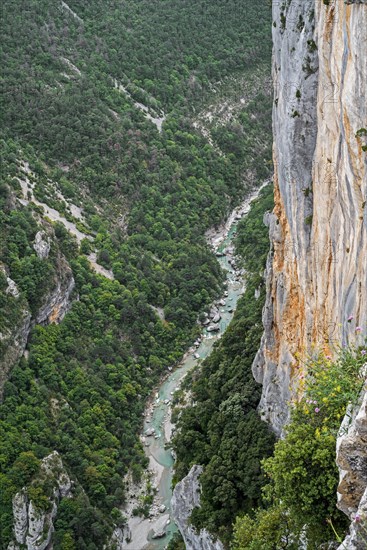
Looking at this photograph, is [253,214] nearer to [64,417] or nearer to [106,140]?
[106,140]

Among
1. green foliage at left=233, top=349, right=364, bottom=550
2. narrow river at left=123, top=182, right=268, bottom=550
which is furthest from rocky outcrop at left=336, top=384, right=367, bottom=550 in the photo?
narrow river at left=123, top=182, right=268, bottom=550

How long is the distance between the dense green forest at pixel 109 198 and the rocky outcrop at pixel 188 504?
1090 centimetres

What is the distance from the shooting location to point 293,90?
1125 inches

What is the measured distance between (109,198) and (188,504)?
52346 mm

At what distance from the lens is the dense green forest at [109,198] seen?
62406 millimetres

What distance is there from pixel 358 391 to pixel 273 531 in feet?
45.4

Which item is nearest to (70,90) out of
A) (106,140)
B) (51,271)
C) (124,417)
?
(106,140)

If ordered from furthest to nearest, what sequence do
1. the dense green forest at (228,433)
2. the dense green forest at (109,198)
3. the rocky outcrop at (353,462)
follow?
the dense green forest at (109,198), the dense green forest at (228,433), the rocky outcrop at (353,462)

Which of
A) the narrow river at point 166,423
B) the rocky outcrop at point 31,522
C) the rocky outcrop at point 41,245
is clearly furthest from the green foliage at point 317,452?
the rocky outcrop at point 41,245

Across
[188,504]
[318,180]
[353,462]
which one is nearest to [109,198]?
[188,504]

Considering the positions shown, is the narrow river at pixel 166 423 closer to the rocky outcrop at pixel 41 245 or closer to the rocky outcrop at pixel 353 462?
the rocky outcrop at pixel 41 245

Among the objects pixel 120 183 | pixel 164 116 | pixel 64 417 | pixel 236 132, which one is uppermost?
pixel 236 132

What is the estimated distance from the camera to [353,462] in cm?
1652

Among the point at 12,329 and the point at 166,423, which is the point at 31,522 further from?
the point at 166,423
